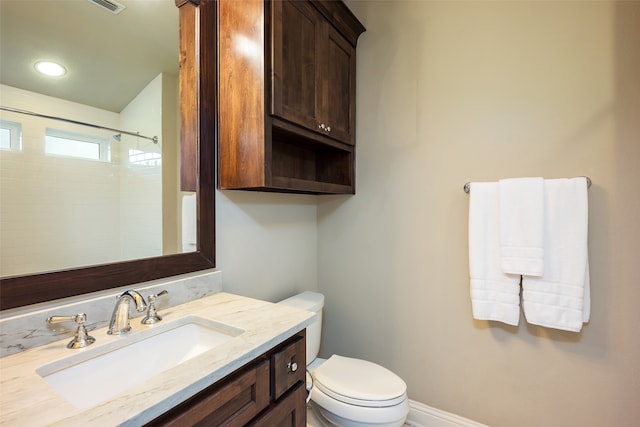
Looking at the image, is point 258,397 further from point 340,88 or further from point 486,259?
point 340,88

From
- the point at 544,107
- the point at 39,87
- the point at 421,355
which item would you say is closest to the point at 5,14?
the point at 39,87

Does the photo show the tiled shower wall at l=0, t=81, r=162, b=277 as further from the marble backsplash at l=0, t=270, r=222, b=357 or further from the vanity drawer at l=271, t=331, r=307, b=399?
the vanity drawer at l=271, t=331, r=307, b=399

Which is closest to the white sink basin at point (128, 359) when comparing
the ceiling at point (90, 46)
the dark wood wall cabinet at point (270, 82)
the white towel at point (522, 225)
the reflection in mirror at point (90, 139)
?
the reflection in mirror at point (90, 139)

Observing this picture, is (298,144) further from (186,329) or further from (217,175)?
(186,329)

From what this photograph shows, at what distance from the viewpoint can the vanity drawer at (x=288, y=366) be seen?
86cm

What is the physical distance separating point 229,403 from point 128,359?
36 cm

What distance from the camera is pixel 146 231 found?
1.08 metres

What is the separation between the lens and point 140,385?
2.02ft

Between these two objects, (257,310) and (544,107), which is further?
(544,107)

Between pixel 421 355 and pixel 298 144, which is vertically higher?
pixel 298 144

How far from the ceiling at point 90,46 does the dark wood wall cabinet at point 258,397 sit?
96cm

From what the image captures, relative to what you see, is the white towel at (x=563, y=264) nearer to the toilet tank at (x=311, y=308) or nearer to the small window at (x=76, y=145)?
the toilet tank at (x=311, y=308)

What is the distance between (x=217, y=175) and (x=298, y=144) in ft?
1.87

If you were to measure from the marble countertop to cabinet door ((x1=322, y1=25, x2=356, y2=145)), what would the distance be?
1009mm
